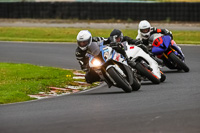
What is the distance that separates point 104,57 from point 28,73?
4.41 m

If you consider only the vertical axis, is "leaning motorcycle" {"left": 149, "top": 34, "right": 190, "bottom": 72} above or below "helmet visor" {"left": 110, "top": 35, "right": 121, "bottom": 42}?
below

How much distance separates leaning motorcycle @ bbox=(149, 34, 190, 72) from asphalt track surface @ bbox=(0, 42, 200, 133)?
3.84ft

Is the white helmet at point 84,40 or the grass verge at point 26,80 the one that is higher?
the white helmet at point 84,40

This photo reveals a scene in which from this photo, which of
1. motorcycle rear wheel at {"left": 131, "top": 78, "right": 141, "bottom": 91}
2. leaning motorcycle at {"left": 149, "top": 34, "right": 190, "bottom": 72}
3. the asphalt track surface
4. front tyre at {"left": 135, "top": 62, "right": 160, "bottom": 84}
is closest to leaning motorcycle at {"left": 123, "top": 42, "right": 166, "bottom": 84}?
front tyre at {"left": 135, "top": 62, "right": 160, "bottom": 84}

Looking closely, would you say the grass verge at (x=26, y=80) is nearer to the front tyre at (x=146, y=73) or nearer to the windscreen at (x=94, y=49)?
the windscreen at (x=94, y=49)

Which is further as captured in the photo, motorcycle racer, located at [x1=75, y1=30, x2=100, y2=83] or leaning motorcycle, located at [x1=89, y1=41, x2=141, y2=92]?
motorcycle racer, located at [x1=75, y1=30, x2=100, y2=83]

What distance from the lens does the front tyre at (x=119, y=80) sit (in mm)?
10680

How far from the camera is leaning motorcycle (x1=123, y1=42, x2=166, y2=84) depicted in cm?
1208

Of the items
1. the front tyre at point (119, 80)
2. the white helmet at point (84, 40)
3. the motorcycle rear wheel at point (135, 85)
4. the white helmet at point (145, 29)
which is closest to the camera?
the front tyre at point (119, 80)

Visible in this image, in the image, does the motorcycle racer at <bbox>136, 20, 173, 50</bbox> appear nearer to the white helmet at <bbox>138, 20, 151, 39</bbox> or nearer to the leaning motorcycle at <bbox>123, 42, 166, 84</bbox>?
the white helmet at <bbox>138, 20, 151, 39</bbox>

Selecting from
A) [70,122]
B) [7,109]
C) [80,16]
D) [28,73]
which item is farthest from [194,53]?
[80,16]

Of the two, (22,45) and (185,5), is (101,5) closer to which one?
(185,5)

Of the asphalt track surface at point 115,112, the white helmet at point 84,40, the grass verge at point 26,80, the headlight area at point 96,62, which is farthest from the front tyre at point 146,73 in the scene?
the grass verge at point 26,80

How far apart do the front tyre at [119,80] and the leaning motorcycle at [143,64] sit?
49.2 inches
